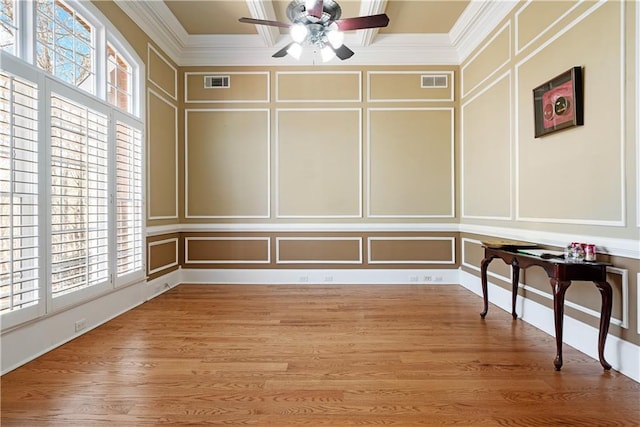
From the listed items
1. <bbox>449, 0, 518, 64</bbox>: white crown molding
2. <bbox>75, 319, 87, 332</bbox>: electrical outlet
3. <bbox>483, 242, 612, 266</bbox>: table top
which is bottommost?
<bbox>75, 319, 87, 332</bbox>: electrical outlet

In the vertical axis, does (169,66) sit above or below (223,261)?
above

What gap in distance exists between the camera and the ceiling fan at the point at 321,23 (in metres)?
2.93

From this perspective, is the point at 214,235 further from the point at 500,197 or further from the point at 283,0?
the point at 500,197

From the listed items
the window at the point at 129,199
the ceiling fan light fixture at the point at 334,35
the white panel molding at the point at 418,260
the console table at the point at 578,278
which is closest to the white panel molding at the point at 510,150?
the white panel molding at the point at 418,260

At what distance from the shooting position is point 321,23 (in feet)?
10.2

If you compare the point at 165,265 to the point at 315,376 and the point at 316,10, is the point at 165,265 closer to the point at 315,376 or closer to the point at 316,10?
the point at 315,376

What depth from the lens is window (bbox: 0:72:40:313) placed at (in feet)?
7.12

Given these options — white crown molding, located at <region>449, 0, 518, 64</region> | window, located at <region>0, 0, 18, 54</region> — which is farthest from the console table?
window, located at <region>0, 0, 18, 54</region>

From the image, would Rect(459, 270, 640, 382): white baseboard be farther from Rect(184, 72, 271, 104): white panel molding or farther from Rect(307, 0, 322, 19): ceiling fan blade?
Rect(184, 72, 271, 104): white panel molding

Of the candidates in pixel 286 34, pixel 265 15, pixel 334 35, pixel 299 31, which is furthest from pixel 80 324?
pixel 286 34

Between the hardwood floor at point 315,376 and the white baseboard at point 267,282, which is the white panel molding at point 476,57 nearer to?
the white baseboard at point 267,282

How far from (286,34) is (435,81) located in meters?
2.27

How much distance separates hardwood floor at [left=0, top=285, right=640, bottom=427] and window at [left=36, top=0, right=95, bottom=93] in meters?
2.26

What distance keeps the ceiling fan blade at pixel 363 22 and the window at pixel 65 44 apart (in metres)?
2.33
